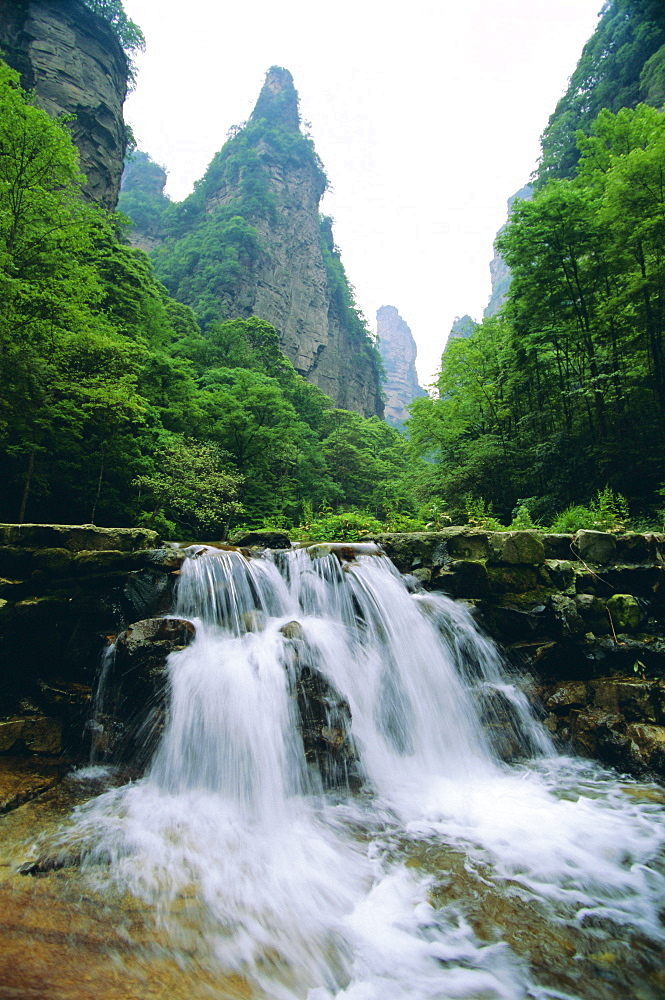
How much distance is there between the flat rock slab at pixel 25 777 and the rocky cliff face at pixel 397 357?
120m

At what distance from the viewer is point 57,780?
4000 millimetres

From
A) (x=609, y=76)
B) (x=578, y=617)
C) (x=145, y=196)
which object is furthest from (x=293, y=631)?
(x=145, y=196)

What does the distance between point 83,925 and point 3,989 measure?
0.70 m

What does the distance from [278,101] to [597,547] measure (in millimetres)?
79790

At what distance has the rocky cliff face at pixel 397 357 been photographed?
12450 cm

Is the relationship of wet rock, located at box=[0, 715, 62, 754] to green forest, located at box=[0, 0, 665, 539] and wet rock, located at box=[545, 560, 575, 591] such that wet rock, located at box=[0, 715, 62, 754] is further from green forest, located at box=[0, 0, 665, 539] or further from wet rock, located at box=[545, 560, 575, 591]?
wet rock, located at box=[545, 560, 575, 591]

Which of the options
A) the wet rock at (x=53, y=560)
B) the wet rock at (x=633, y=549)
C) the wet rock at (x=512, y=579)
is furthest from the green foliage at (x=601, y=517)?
the wet rock at (x=53, y=560)

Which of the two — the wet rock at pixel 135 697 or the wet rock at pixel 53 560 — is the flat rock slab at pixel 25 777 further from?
the wet rock at pixel 53 560

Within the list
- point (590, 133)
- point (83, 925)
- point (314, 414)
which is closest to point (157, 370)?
point (83, 925)

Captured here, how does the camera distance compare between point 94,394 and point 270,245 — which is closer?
point 94,394

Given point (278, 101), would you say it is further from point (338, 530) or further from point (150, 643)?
point (150, 643)

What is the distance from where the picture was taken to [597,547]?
6.79 m

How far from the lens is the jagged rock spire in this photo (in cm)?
5822

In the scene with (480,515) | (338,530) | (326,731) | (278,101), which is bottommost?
(326,731)
